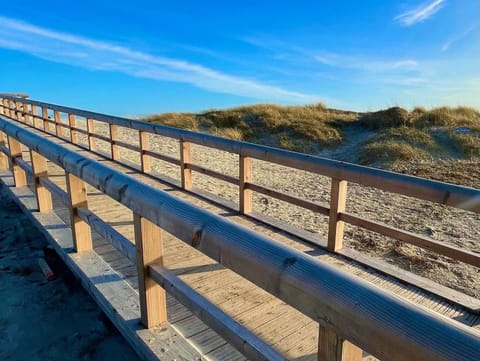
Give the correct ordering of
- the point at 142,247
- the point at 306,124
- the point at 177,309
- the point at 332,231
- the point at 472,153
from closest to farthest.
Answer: the point at 142,247
the point at 177,309
the point at 332,231
the point at 472,153
the point at 306,124

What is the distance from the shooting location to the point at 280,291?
99 centimetres

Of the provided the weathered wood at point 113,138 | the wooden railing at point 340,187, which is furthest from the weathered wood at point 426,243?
the weathered wood at point 113,138

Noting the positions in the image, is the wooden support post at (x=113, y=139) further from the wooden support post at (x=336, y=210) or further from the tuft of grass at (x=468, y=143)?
the tuft of grass at (x=468, y=143)

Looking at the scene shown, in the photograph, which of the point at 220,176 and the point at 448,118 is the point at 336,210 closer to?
the point at 220,176

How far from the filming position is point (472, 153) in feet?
33.7

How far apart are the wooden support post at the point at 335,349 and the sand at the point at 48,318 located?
1.73 meters

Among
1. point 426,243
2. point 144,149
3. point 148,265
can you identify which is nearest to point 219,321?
point 148,265

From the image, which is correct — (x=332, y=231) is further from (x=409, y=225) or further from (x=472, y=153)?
(x=472, y=153)

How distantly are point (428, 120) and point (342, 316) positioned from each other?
49.1 ft

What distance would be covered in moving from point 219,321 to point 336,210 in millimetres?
1910

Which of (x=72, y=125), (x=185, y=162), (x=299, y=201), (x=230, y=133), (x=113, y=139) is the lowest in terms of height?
(x=230, y=133)

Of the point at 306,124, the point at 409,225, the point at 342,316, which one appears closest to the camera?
the point at 342,316

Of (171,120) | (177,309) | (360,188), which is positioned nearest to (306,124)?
(171,120)

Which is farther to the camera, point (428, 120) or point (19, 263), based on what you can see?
point (428, 120)
